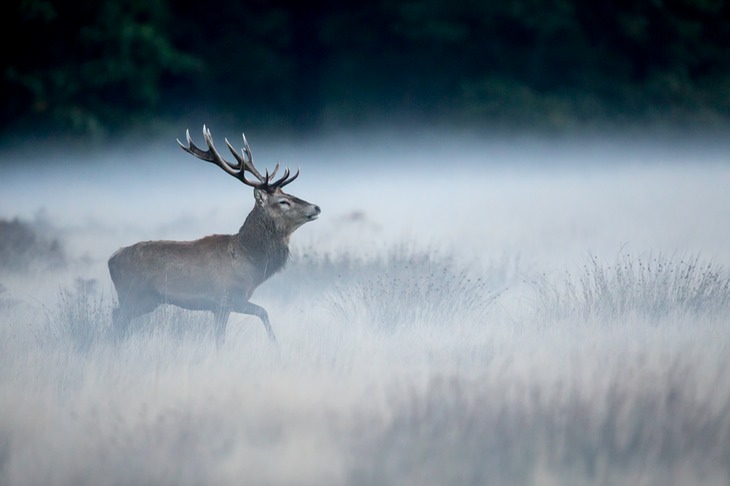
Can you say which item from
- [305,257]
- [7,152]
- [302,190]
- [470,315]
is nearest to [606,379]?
[470,315]

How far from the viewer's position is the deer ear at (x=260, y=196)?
705cm

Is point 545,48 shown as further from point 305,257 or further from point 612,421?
point 612,421

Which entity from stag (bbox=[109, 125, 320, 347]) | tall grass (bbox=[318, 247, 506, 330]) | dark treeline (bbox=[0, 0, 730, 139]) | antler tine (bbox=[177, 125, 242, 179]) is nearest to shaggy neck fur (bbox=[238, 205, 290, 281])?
stag (bbox=[109, 125, 320, 347])

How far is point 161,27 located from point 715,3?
14686 millimetres

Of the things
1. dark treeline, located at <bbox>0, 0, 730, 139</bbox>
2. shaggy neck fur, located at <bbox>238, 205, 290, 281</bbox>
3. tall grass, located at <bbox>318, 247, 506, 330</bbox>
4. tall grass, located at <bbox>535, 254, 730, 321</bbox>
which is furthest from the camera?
dark treeline, located at <bbox>0, 0, 730, 139</bbox>

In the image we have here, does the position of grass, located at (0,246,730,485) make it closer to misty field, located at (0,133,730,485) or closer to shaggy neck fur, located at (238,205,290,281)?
misty field, located at (0,133,730,485)

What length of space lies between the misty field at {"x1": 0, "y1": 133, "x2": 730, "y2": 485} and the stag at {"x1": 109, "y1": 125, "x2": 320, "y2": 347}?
223 millimetres

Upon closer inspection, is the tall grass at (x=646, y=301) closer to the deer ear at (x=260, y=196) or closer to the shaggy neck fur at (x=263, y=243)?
the shaggy neck fur at (x=263, y=243)

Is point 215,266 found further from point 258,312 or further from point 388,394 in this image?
point 388,394

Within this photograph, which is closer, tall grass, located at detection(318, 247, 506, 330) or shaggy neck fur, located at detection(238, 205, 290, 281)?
shaggy neck fur, located at detection(238, 205, 290, 281)

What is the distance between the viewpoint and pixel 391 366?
5.94m

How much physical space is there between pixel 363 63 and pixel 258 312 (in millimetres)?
20934

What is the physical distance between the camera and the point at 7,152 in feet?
68.6

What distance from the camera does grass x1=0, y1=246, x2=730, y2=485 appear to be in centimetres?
443
